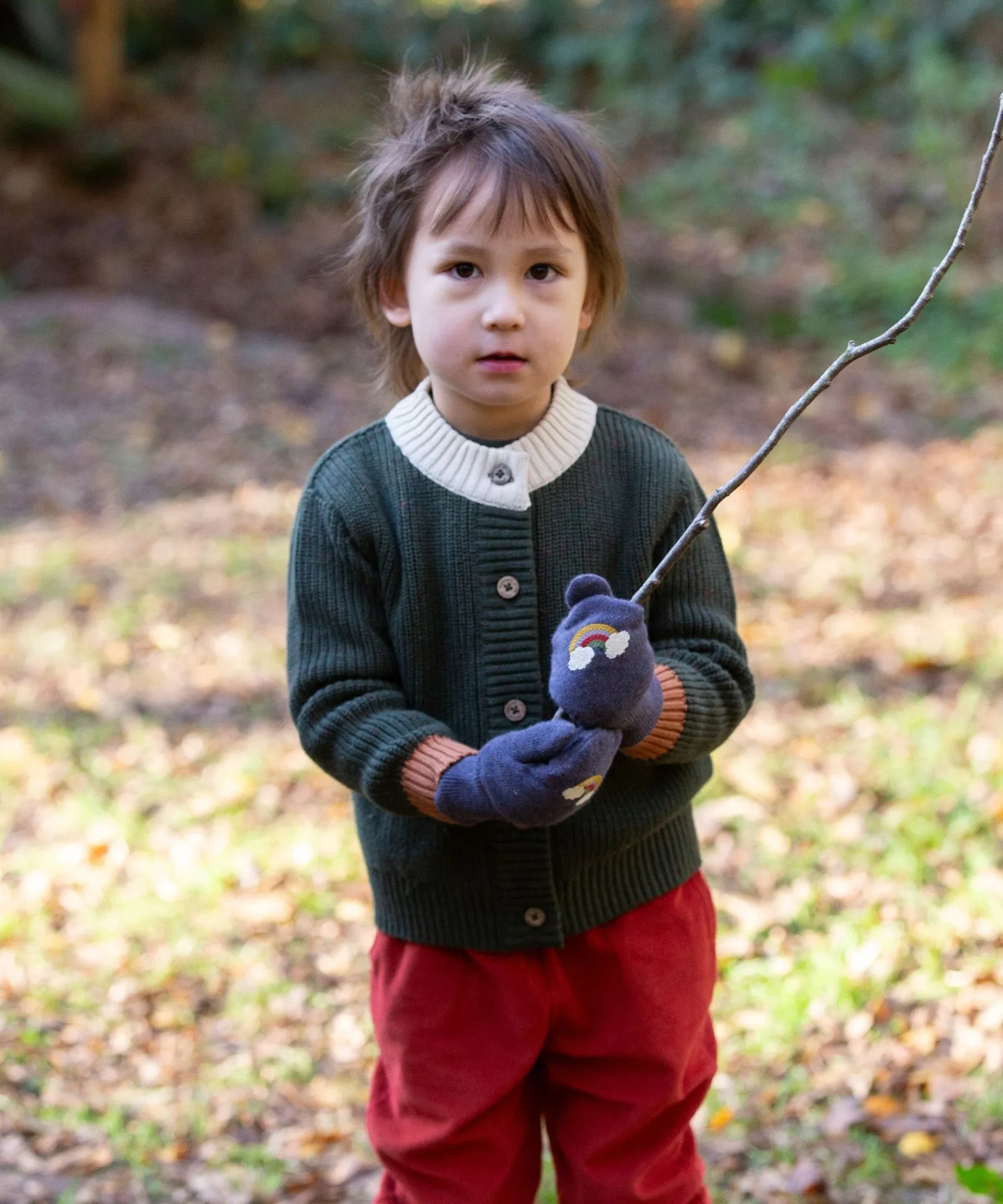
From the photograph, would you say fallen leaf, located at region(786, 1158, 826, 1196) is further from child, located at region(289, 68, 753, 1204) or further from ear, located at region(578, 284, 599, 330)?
ear, located at region(578, 284, 599, 330)

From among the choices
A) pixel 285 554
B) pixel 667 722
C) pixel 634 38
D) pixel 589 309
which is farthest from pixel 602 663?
pixel 634 38

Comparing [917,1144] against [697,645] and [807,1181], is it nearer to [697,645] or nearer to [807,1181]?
[807,1181]

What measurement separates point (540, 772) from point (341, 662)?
37 cm

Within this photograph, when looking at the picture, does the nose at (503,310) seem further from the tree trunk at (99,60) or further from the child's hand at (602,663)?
the tree trunk at (99,60)

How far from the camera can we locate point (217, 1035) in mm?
3232

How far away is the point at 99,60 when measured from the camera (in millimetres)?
10938

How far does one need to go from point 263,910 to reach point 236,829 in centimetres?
40

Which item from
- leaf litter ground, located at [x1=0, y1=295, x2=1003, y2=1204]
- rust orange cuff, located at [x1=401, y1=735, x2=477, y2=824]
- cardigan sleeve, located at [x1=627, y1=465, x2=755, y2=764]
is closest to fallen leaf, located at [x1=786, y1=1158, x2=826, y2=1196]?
leaf litter ground, located at [x1=0, y1=295, x2=1003, y2=1204]

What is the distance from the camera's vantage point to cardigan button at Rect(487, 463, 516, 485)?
1.87m

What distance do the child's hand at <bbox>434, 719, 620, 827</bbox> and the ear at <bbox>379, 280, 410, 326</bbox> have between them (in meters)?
0.64

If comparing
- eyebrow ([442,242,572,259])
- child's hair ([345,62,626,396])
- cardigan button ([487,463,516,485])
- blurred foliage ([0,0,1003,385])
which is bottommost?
cardigan button ([487,463,516,485])

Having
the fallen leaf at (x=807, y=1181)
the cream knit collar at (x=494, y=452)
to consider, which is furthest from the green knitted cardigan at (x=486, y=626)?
the fallen leaf at (x=807, y=1181)

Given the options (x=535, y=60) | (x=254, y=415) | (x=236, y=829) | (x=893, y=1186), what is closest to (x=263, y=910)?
(x=236, y=829)

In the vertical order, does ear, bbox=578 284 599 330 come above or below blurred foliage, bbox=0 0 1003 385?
below
